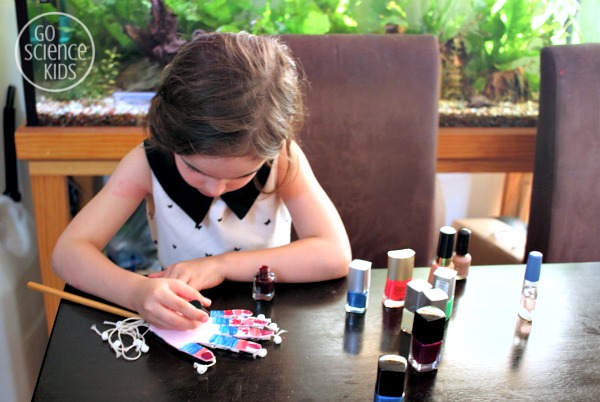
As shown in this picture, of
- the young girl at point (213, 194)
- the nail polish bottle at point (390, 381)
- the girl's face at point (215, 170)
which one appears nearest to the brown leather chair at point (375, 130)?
the young girl at point (213, 194)

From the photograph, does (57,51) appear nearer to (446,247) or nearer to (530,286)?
(446,247)

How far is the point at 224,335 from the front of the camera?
0.86 metres

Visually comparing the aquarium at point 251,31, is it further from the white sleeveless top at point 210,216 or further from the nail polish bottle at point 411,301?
the nail polish bottle at point 411,301

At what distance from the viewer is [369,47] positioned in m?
1.42

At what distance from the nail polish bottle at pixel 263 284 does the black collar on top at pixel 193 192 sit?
0.81 feet

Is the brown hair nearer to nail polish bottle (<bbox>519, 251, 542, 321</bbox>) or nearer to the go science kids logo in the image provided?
nail polish bottle (<bbox>519, 251, 542, 321</bbox>)

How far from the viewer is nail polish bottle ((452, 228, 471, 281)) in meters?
1.04

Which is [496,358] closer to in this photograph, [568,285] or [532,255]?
[532,255]

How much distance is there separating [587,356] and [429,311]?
9.9 inches

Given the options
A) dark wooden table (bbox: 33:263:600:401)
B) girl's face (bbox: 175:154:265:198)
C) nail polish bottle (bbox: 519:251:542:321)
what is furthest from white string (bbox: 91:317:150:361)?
nail polish bottle (bbox: 519:251:542:321)

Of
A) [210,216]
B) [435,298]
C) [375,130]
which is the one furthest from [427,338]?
[375,130]

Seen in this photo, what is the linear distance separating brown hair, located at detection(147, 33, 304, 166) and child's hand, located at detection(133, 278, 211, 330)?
0.21 metres

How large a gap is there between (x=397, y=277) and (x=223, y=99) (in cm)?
37

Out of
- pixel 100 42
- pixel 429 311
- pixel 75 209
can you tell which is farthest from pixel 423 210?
pixel 75 209
